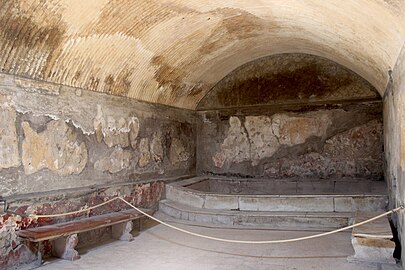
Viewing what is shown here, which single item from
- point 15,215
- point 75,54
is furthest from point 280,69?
point 15,215

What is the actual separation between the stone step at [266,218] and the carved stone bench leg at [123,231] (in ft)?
5.04

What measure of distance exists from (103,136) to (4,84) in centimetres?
216

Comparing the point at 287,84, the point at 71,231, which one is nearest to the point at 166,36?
the point at 71,231

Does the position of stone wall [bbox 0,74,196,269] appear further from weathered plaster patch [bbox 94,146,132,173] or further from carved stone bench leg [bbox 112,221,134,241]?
carved stone bench leg [bbox 112,221,134,241]

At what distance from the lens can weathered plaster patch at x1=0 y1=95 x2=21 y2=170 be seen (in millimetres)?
4777

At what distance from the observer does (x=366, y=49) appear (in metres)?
5.66

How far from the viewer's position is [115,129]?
7.05 m

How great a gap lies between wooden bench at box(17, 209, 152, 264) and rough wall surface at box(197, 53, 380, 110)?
4977 millimetres

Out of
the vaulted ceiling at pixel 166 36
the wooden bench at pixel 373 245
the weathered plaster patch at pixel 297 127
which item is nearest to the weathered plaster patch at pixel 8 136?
the vaulted ceiling at pixel 166 36

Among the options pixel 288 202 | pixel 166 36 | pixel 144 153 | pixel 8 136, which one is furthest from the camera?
pixel 144 153

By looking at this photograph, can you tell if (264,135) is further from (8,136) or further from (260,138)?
(8,136)

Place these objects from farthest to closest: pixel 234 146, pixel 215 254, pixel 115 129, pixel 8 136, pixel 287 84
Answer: pixel 234 146 < pixel 287 84 < pixel 115 129 < pixel 215 254 < pixel 8 136

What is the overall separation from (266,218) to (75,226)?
3.48 m

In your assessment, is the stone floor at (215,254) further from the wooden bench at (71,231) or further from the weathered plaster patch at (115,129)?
the weathered plaster patch at (115,129)
